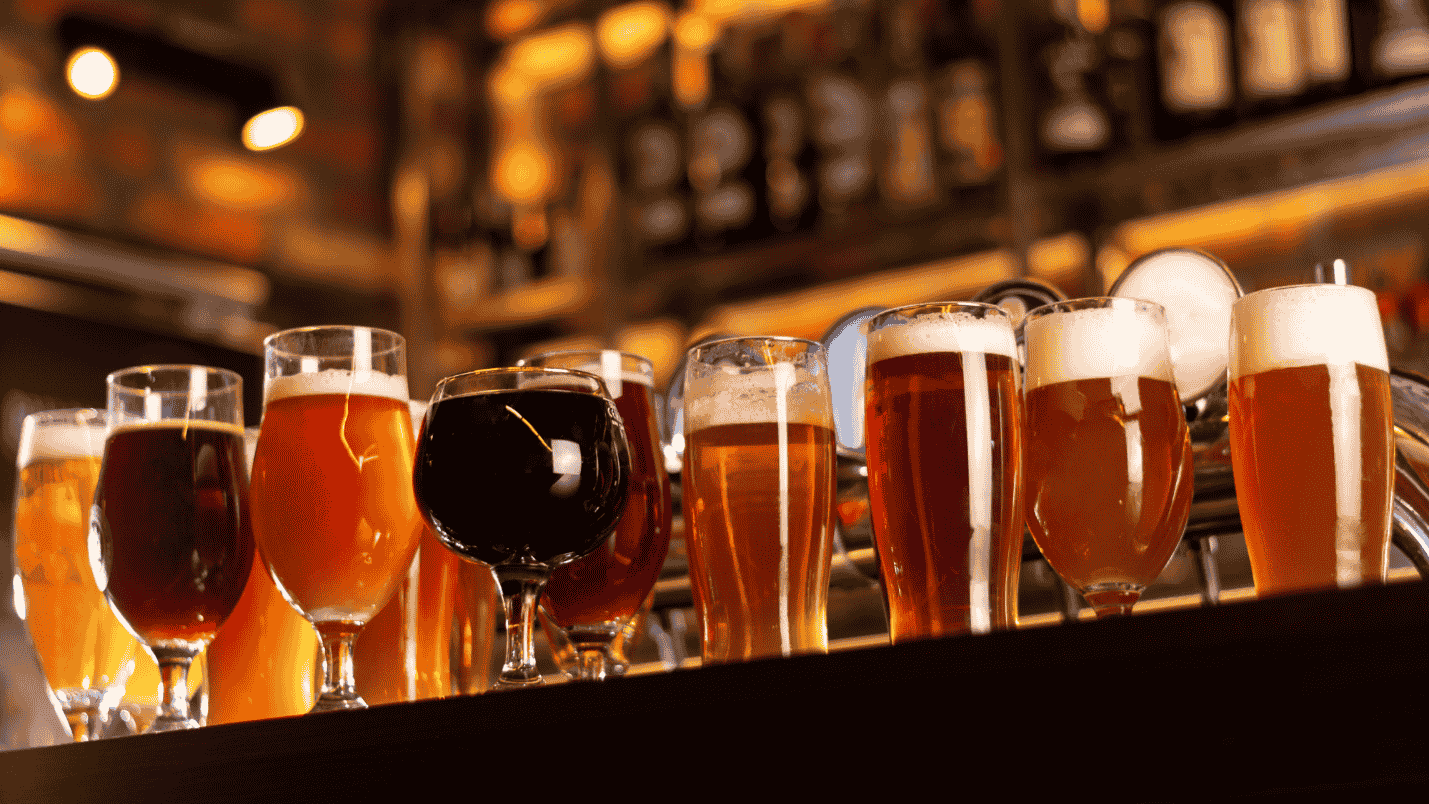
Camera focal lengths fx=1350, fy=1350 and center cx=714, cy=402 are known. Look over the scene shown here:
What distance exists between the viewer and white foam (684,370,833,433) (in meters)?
0.84

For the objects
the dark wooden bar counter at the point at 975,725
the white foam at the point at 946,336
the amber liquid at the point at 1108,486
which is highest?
the white foam at the point at 946,336

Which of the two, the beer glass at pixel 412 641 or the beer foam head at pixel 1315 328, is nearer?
the beer foam head at pixel 1315 328

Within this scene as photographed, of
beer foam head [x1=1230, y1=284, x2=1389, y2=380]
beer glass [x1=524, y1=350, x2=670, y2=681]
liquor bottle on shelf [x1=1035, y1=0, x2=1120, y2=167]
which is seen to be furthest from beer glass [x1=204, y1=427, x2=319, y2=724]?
liquor bottle on shelf [x1=1035, y1=0, x2=1120, y2=167]

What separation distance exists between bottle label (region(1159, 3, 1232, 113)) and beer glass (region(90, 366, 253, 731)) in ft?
7.92

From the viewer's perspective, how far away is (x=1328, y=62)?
2684 mm

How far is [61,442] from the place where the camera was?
3.40ft

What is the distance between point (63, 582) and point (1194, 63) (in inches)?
99.0

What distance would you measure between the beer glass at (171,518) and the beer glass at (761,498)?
0.31 m

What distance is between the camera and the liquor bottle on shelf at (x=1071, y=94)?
2943 millimetres

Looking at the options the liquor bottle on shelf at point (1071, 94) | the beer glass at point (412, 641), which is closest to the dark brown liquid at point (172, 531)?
the beer glass at point (412, 641)

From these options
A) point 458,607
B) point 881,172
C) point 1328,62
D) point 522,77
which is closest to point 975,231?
point 881,172

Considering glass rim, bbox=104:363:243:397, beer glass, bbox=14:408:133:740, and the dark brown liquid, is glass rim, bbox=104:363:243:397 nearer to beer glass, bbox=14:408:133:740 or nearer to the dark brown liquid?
the dark brown liquid

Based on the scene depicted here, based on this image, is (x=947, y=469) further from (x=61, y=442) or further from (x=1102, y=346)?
(x=61, y=442)

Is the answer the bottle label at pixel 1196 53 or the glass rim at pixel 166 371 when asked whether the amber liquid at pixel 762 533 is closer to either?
the glass rim at pixel 166 371
